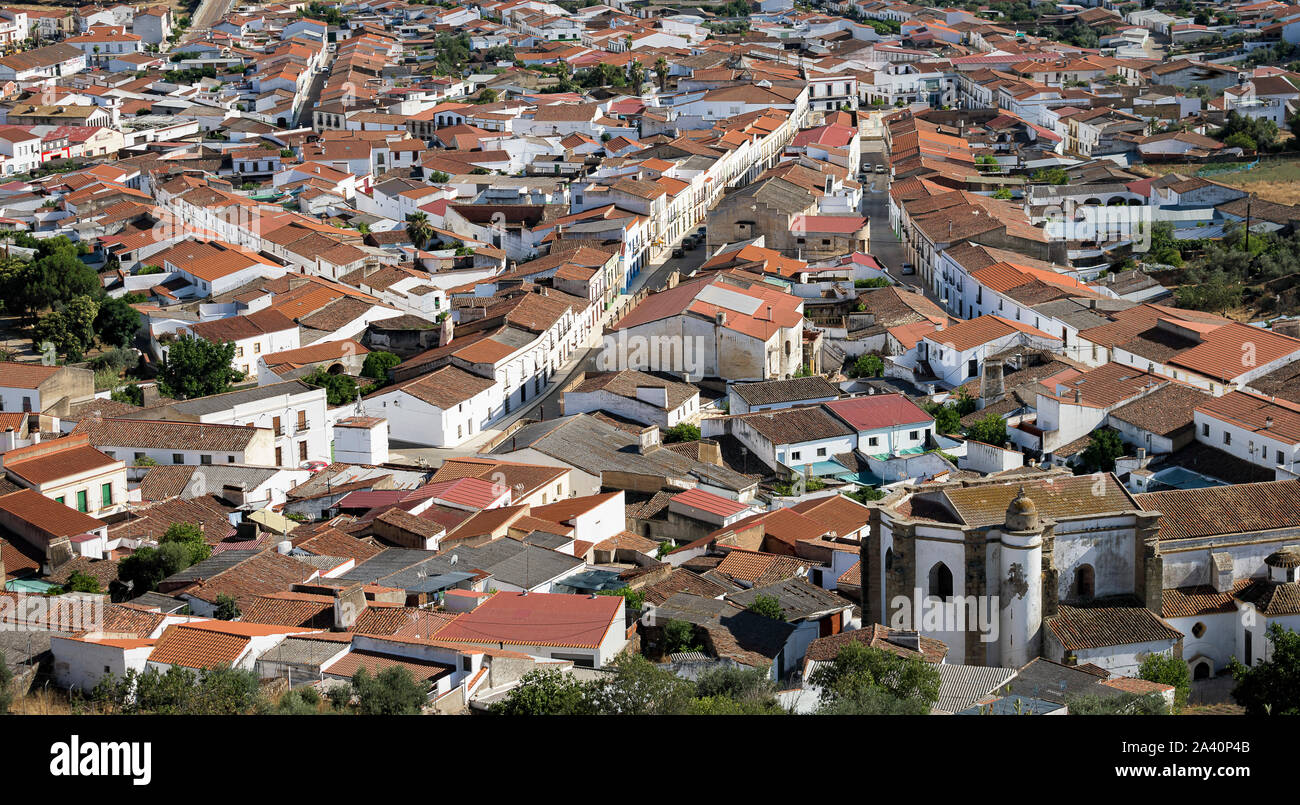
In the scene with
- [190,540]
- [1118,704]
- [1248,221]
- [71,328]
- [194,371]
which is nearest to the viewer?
[1118,704]

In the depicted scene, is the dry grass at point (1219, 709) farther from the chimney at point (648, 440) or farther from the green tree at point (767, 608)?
the chimney at point (648, 440)

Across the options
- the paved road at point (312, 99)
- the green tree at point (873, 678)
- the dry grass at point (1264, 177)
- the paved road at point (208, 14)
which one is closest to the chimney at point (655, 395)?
the green tree at point (873, 678)

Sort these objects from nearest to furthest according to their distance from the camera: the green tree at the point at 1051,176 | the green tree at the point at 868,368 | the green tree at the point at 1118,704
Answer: the green tree at the point at 1118,704
the green tree at the point at 868,368
the green tree at the point at 1051,176

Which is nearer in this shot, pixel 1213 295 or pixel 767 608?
pixel 767 608

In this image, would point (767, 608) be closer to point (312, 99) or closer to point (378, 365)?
point (378, 365)

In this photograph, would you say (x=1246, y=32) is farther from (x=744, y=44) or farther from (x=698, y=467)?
(x=698, y=467)

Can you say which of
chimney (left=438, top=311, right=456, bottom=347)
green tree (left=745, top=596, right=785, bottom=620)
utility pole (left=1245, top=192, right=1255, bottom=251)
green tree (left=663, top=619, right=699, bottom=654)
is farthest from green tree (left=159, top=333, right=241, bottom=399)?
utility pole (left=1245, top=192, right=1255, bottom=251)

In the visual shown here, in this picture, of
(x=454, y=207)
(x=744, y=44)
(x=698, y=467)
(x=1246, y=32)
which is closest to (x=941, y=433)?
(x=698, y=467)

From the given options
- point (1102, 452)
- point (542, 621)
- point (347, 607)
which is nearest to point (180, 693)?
point (347, 607)
